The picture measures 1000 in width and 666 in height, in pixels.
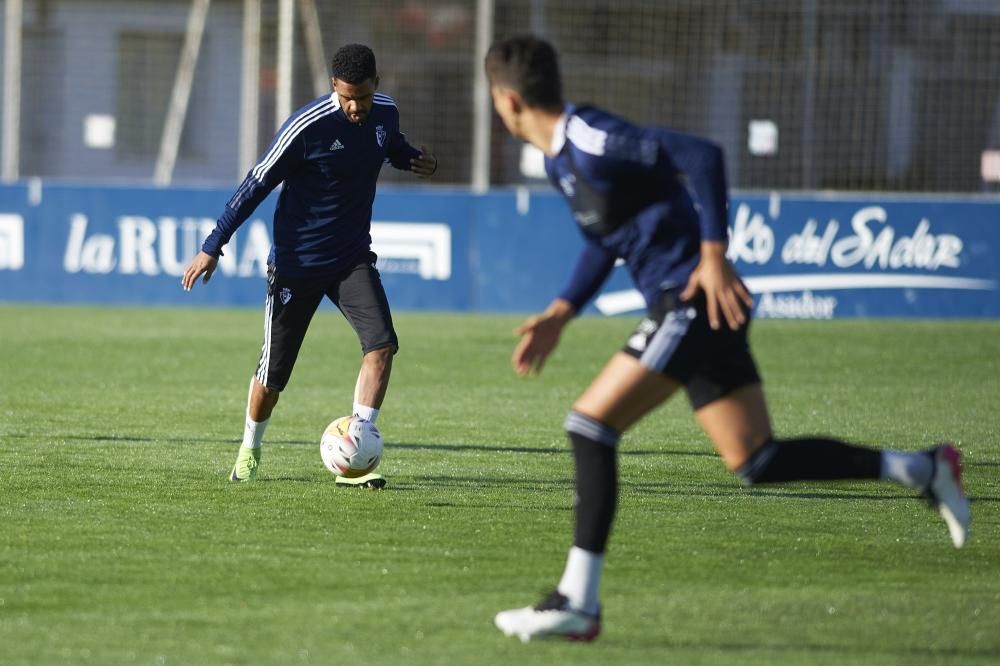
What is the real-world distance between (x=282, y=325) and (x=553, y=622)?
11.5ft

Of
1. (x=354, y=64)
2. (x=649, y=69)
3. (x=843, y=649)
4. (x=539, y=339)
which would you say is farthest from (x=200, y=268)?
(x=649, y=69)

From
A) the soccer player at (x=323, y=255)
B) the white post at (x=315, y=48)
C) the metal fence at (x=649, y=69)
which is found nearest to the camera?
the soccer player at (x=323, y=255)

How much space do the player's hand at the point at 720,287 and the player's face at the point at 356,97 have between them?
10.1ft

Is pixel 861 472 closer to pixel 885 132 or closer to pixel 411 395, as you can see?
pixel 411 395

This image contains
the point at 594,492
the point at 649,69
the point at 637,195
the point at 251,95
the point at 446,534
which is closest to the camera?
the point at 594,492

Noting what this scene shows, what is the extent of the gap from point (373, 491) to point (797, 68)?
1674 centimetres

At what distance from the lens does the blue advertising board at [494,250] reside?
18438mm

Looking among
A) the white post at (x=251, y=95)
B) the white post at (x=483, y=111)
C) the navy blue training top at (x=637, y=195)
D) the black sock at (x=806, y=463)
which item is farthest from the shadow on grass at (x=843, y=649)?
the white post at (x=251, y=95)

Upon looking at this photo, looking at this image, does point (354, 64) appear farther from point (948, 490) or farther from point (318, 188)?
point (948, 490)

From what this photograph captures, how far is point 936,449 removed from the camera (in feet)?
18.6

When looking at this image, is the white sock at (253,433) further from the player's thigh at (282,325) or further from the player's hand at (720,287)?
the player's hand at (720,287)

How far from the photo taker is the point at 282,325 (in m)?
8.21

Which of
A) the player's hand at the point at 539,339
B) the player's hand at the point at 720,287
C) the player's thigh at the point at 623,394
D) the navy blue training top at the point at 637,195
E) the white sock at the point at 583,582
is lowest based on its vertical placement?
the white sock at the point at 583,582

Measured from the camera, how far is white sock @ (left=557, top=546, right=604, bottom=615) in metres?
5.12
